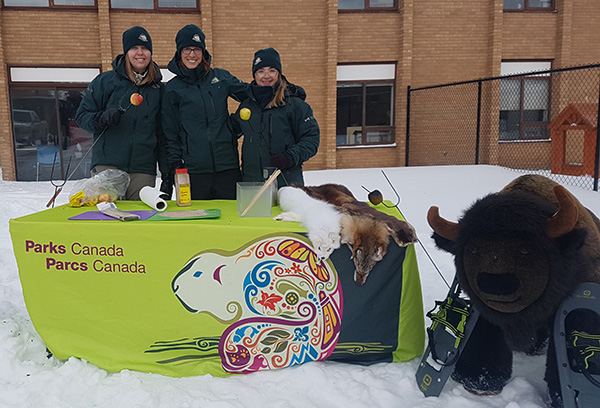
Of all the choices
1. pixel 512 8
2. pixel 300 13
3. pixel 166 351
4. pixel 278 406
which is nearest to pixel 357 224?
pixel 278 406

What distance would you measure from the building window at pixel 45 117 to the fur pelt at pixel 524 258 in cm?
1048

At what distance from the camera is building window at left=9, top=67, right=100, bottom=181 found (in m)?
10.5

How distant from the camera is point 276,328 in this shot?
8.36 ft

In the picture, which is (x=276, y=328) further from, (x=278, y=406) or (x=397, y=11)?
(x=397, y=11)

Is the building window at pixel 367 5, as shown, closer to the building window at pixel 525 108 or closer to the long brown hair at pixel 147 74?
the building window at pixel 525 108

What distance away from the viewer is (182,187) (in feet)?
9.98

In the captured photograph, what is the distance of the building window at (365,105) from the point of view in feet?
37.5

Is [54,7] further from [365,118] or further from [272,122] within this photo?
[272,122]

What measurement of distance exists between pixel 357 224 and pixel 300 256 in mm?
359

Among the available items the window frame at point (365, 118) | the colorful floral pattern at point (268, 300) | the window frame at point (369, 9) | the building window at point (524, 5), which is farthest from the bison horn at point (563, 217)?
the building window at point (524, 5)

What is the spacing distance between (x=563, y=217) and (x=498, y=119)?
11.1 m

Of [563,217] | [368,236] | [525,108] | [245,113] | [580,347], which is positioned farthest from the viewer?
[525,108]

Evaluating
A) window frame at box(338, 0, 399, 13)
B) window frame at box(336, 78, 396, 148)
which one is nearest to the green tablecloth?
window frame at box(336, 78, 396, 148)

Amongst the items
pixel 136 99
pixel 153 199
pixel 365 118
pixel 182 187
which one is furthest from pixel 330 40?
pixel 153 199
